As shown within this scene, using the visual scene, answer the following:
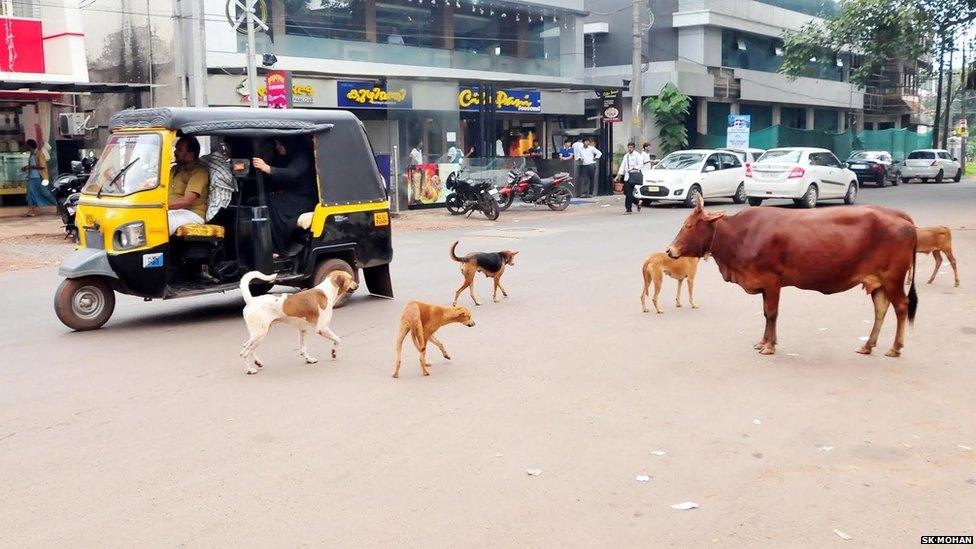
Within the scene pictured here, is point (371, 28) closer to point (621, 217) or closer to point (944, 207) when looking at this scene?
point (621, 217)

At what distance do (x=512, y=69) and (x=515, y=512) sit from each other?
102ft

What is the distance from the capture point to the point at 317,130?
34.7ft

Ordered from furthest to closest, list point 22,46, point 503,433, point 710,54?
point 710,54 → point 22,46 → point 503,433

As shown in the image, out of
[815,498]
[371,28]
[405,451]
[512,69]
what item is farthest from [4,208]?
[815,498]

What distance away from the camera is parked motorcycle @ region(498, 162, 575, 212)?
24984mm

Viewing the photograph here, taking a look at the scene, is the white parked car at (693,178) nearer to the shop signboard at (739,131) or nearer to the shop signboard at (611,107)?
the shop signboard at (611,107)

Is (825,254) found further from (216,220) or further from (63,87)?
(63,87)

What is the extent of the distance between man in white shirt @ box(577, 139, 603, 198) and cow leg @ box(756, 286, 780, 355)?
73.1ft

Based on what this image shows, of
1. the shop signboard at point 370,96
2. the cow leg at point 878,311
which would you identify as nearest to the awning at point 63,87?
the shop signboard at point 370,96

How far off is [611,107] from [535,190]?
7.96 m

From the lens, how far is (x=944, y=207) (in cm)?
2473

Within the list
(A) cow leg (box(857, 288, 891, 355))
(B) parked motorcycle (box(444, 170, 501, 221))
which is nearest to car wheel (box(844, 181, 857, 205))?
(B) parked motorcycle (box(444, 170, 501, 221))

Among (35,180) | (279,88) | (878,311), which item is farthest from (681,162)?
(878,311)

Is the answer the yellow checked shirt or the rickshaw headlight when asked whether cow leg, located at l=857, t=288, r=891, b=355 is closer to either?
the yellow checked shirt
